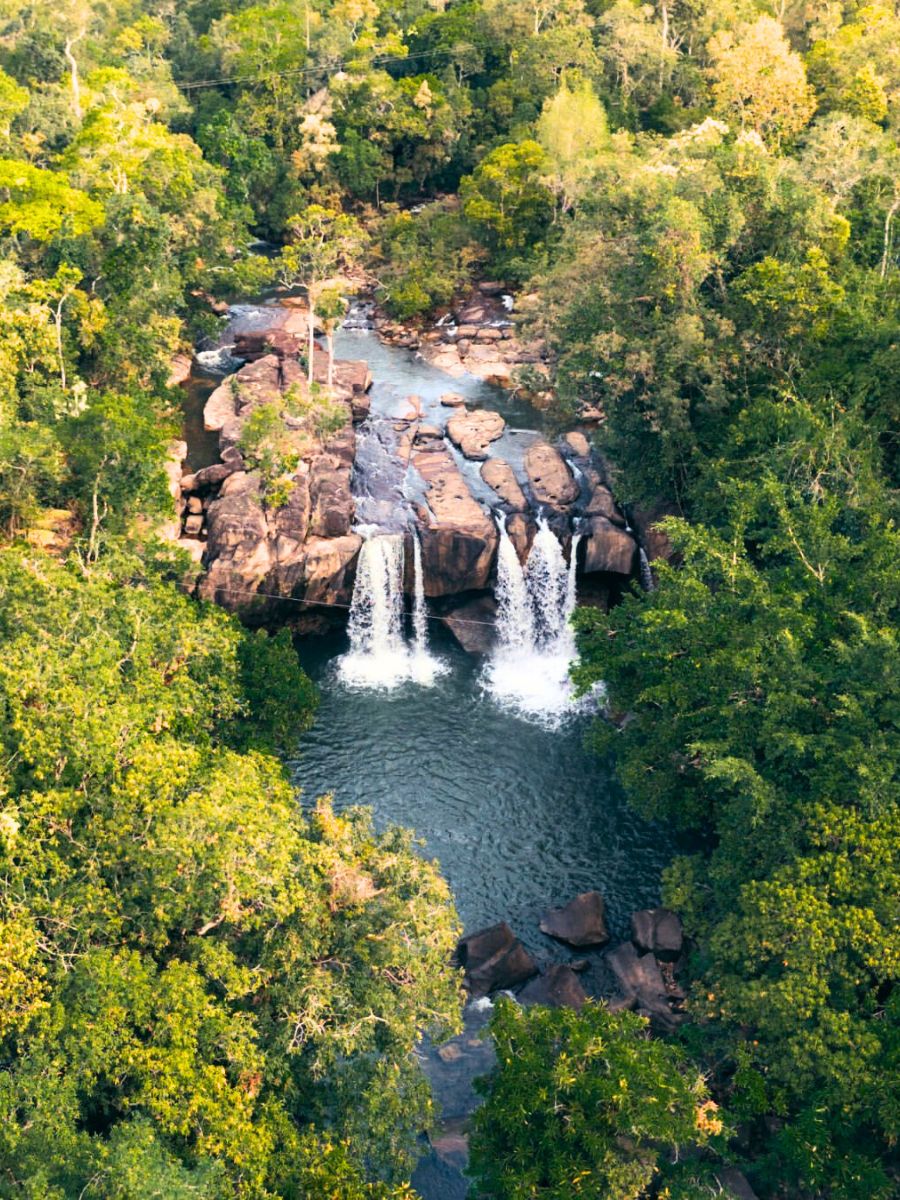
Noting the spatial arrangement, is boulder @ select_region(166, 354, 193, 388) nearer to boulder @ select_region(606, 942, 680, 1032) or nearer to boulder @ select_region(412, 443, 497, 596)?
boulder @ select_region(412, 443, 497, 596)

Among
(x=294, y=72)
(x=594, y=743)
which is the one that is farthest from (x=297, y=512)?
(x=294, y=72)

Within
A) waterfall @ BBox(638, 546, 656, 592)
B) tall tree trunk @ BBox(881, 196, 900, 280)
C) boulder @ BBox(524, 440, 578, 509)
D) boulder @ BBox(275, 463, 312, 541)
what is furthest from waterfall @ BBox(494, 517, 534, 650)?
tall tree trunk @ BBox(881, 196, 900, 280)

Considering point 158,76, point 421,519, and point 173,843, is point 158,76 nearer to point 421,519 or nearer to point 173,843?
point 421,519

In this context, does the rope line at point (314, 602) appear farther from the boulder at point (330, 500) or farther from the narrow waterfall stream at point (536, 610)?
the boulder at point (330, 500)

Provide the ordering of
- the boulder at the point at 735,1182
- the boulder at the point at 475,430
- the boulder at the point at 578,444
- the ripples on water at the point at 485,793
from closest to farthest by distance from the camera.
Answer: the boulder at the point at 735,1182
the ripples on water at the point at 485,793
the boulder at the point at 578,444
the boulder at the point at 475,430

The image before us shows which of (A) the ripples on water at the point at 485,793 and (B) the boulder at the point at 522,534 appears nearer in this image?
(A) the ripples on water at the point at 485,793

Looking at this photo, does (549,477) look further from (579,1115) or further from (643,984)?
(579,1115)

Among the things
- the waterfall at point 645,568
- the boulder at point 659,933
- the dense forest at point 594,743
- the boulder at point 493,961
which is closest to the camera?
the dense forest at point 594,743

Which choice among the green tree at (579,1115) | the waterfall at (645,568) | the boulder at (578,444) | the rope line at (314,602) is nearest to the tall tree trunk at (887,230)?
the boulder at (578,444)
